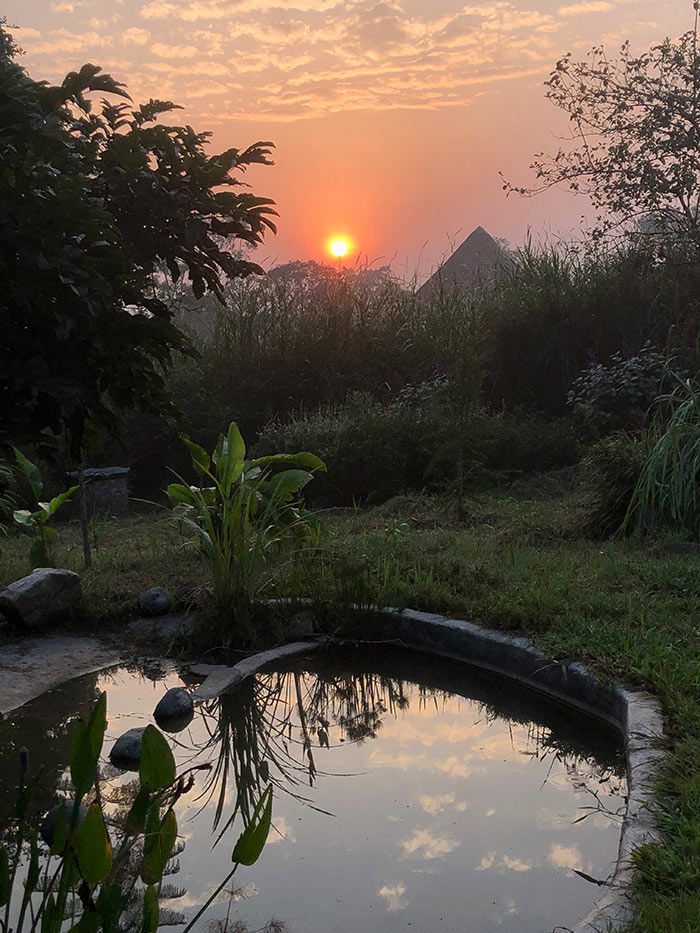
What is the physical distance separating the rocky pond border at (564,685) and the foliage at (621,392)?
16.8 feet

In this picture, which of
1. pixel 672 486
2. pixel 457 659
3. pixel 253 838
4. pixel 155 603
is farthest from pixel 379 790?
pixel 672 486

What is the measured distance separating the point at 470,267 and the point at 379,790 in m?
15.5

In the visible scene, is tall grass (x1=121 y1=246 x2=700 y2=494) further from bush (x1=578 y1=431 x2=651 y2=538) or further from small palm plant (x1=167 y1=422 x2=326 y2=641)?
small palm plant (x1=167 y1=422 x2=326 y2=641)

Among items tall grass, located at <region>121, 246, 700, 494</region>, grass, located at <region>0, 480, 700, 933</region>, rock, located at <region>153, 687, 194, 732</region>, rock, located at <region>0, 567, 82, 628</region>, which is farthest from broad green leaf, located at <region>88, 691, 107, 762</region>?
tall grass, located at <region>121, 246, 700, 494</region>

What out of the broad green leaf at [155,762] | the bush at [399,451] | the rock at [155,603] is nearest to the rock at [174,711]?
the rock at [155,603]

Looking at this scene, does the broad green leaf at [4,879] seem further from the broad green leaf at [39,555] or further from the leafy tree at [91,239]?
the broad green leaf at [39,555]

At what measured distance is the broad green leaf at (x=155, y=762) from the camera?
150cm

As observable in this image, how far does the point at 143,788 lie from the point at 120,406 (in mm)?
1550

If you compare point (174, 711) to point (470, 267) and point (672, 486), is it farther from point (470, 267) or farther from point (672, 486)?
point (470, 267)

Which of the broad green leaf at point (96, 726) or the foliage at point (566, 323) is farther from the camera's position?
the foliage at point (566, 323)

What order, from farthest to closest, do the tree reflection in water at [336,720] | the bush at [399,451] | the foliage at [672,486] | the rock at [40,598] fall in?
the bush at [399,451] → the foliage at [672,486] → the rock at [40,598] → the tree reflection in water at [336,720]

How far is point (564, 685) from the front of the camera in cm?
391

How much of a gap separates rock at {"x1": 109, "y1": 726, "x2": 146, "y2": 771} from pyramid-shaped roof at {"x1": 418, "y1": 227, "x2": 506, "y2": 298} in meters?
10.1

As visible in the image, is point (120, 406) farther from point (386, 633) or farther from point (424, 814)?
point (386, 633)
